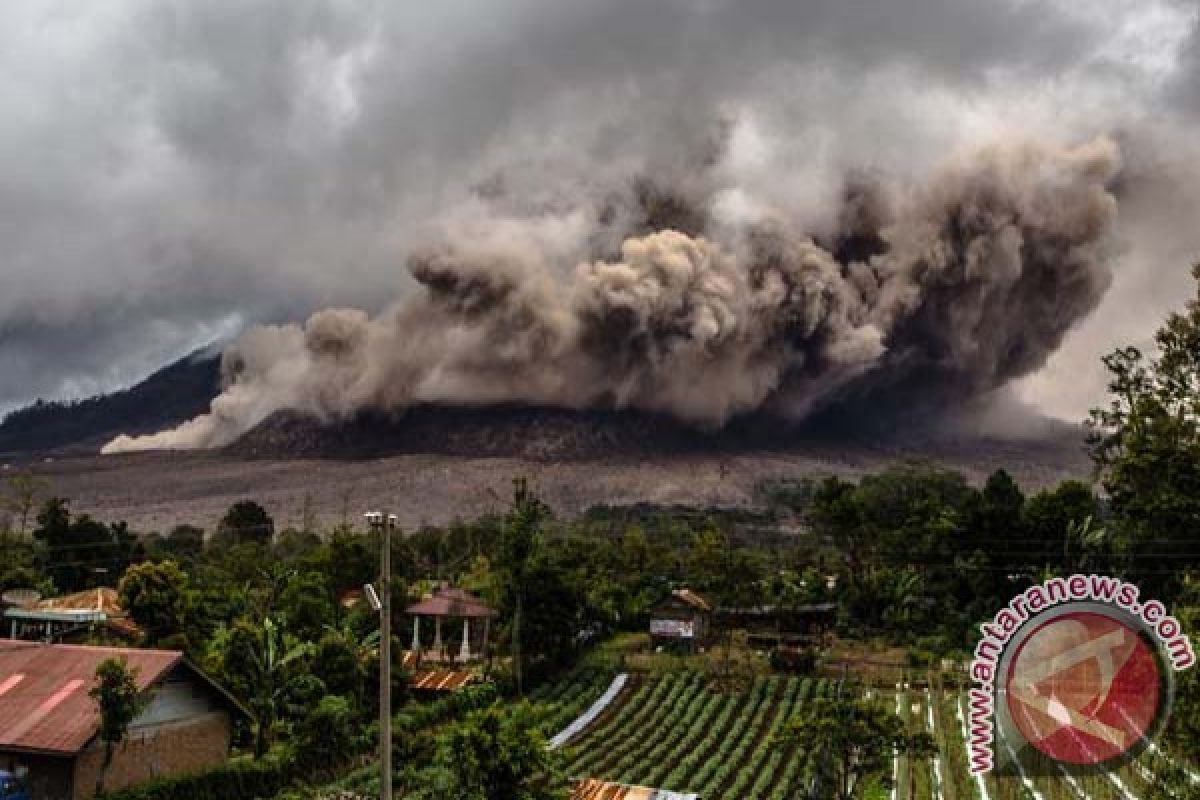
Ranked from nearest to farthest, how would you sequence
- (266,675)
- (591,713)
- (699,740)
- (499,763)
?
1. (499,763)
2. (266,675)
3. (699,740)
4. (591,713)

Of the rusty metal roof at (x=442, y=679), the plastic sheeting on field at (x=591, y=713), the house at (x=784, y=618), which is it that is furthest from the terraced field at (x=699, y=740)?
the house at (x=784, y=618)

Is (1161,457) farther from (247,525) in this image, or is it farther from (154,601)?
(247,525)

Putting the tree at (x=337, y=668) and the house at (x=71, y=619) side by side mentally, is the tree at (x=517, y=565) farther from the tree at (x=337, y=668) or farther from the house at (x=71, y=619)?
the house at (x=71, y=619)

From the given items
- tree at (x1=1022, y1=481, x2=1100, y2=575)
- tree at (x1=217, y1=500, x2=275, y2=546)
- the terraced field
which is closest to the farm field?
the terraced field

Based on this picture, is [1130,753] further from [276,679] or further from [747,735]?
[276,679]

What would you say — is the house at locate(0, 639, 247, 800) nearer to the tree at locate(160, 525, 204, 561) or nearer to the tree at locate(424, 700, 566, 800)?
the tree at locate(424, 700, 566, 800)

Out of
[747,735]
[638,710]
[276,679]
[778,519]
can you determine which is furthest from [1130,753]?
[778,519]

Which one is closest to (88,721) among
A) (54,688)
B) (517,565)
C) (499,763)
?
(54,688)
